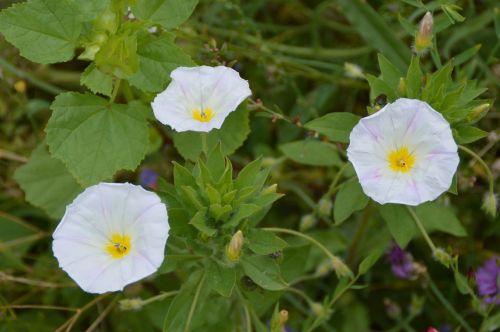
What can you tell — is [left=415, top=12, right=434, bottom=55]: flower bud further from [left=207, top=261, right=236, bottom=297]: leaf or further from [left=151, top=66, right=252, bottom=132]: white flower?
[left=207, top=261, right=236, bottom=297]: leaf

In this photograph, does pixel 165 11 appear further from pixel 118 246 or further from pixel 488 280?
pixel 488 280

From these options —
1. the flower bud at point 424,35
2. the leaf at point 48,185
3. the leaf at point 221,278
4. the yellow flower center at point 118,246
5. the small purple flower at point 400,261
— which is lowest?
the small purple flower at point 400,261

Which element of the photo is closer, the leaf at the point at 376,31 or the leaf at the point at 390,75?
the leaf at the point at 390,75

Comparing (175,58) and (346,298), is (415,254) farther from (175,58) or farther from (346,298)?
(175,58)

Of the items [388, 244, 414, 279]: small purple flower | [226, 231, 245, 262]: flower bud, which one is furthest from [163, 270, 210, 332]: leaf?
[388, 244, 414, 279]: small purple flower

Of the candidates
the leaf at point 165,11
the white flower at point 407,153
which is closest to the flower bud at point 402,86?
the white flower at point 407,153

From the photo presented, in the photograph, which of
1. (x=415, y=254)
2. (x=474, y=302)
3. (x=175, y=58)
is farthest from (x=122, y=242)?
(x=415, y=254)

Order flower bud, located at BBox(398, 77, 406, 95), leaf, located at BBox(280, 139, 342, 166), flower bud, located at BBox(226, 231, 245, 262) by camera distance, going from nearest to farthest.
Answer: flower bud, located at BBox(226, 231, 245, 262) < flower bud, located at BBox(398, 77, 406, 95) < leaf, located at BBox(280, 139, 342, 166)

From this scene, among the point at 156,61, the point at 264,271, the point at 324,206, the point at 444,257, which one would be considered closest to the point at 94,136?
the point at 156,61

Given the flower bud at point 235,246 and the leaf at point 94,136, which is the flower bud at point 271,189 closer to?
the flower bud at point 235,246
